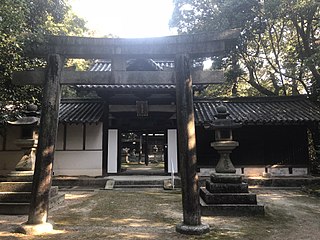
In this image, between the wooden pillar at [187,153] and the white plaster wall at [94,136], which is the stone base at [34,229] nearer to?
the wooden pillar at [187,153]

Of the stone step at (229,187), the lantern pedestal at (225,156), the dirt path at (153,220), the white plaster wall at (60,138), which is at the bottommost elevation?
the dirt path at (153,220)

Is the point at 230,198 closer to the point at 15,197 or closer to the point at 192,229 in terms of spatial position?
the point at 192,229

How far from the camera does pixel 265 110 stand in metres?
14.9

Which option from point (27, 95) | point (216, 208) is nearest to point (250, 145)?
point (216, 208)

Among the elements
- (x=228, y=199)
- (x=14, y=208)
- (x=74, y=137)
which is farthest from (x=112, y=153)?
(x=228, y=199)

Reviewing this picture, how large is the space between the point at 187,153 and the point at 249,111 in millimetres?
10322

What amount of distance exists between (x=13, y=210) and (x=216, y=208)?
5.59 metres

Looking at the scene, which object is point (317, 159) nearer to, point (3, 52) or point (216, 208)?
point (216, 208)

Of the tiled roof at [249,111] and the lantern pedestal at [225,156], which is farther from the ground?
the tiled roof at [249,111]

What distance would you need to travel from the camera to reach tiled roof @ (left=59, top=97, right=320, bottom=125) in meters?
13.2

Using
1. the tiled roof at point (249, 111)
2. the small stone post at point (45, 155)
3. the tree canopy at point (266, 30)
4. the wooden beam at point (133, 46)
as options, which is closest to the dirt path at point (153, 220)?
the small stone post at point (45, 155)

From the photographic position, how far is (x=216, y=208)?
7.16 m

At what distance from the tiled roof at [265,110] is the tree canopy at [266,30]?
4.24 ft

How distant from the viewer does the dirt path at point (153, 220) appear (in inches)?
209
